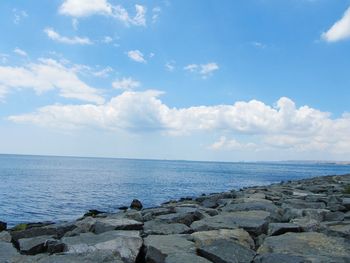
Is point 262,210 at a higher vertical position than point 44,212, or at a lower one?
higher

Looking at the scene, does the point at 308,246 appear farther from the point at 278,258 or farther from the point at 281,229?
the point at 281,229

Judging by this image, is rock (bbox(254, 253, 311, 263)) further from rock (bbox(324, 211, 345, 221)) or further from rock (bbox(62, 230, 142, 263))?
rock (bbox(324, 211, 345, 221))

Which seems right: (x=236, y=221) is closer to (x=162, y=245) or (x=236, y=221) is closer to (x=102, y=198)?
(x=162, y=245)

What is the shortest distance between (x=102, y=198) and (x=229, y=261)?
24065mm

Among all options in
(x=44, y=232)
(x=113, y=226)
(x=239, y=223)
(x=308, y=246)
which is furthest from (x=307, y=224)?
(x=44, y=232)

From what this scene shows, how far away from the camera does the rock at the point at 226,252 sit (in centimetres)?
507

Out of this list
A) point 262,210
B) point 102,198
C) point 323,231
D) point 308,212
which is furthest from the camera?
point 102,198

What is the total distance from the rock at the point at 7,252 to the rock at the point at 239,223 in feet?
9.94

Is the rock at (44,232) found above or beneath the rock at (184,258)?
beneath

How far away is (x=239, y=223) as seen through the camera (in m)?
7.09

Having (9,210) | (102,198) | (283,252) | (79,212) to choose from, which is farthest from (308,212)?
(102,198)

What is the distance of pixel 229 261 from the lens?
4.98 m

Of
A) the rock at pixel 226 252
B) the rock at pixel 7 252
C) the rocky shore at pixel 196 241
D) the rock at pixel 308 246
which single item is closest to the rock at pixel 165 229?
the rocky shore at pixel 196 241

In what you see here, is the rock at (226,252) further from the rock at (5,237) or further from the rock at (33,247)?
the rock at (5,237)
